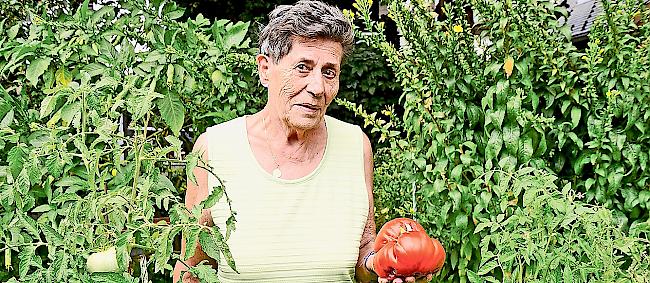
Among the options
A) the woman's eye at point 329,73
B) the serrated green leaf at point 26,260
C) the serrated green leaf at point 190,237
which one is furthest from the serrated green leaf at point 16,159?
the woman's eye at point 329,73

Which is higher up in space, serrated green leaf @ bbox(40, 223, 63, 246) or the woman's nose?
the woman's nose

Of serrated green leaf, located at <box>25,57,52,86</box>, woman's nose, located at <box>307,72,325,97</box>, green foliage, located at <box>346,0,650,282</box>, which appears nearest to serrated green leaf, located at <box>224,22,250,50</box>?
green foliage, located at <box>346,0,650,282</box>

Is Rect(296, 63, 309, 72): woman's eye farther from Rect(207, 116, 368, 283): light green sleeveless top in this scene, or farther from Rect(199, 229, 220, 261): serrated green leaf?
Rect(199, 229, 220, 261): serrated green leaf

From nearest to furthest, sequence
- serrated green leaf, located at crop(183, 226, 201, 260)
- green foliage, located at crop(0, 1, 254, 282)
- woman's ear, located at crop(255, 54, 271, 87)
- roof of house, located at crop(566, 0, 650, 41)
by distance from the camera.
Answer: serrated green leaf, located at crop(183, 226, 201, 260)
green foliage, located at crop(0, 1, 254, 282)
woman's ear, located at crop(255, 54, 271, 87)
roof of house, located at crop(566, 0, 650, 41)

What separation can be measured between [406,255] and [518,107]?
76cm

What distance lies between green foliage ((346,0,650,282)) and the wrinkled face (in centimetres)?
53

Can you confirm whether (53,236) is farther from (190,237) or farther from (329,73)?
(329,73)

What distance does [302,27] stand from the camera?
5.18 ft

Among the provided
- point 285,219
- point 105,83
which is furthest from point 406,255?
point 105,83

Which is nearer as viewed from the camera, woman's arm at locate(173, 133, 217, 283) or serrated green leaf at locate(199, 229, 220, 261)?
serrated green leaf at locate(199, 229, 220, 261)

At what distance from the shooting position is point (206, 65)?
2.15 m

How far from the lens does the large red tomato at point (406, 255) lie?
1.50m

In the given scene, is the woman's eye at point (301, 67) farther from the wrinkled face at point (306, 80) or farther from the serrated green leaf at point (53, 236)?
the serrated green leaf at point (53, 236)

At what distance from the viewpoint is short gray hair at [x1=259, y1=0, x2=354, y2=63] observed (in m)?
1.58
